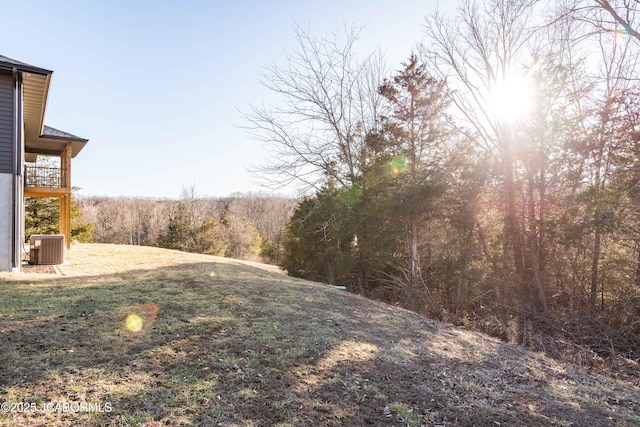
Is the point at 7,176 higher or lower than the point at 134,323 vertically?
higher

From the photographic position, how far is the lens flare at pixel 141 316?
4145 millimetres

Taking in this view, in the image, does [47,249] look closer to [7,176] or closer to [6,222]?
[6,222]

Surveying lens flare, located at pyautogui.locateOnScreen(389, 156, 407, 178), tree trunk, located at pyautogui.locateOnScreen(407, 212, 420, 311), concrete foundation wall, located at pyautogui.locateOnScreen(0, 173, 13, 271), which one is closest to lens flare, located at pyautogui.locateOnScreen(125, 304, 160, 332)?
concrete foundation wall, located at pyautogui.locateOnScreen(0, 173, 13, 271)

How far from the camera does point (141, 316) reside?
4.56 m

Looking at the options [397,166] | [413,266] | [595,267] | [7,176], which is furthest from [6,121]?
[595,267]

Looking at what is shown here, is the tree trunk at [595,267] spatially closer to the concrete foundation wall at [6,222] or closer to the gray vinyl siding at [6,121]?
the concrete foundation wall at [6,222]

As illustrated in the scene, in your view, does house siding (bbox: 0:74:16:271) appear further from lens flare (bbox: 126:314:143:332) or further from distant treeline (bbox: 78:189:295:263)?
distant treeline (bbox: 78:189:295:263)

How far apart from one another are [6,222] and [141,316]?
18.2 feet

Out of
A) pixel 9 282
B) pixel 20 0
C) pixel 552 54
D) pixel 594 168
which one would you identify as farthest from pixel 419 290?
pixel 20 0

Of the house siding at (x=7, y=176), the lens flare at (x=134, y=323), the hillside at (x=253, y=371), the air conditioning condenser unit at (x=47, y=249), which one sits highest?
the house siding at (x=7, y=176)

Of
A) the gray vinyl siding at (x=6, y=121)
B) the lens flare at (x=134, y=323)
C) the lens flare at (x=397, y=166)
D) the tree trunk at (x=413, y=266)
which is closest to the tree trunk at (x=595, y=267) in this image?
the tree trunk at (x=413, y=266)

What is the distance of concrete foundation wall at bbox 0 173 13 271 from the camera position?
7445 mm

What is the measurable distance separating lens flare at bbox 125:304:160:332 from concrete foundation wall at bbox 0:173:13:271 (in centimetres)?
487

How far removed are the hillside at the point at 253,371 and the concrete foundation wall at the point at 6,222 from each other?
7.00 feet
